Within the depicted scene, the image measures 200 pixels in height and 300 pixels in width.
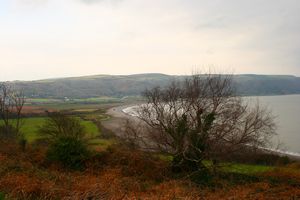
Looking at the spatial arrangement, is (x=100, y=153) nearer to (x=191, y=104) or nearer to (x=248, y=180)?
(x=191, y=104)

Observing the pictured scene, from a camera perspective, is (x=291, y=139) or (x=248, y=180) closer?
(x=248, y=180)

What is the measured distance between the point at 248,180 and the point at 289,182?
2.81 metres

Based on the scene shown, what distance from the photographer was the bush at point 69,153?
24125 millimetres

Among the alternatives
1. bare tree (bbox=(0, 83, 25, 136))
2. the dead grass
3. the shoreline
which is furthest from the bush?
bare tree (bbox=(0, 83, 25, 136))

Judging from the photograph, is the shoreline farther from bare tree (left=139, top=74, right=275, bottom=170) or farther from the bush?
the bush

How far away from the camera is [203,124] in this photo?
2534 cm

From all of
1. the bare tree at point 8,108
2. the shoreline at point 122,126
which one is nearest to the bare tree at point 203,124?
the shoreline at point 122,126

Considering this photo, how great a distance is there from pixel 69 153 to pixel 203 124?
1050cm

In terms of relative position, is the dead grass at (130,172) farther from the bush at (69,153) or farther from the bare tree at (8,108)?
the bare tree at (8,108)

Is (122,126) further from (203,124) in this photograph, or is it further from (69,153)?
(203,124)

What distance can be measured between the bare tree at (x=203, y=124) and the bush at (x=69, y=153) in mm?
6361

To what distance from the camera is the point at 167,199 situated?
12.5 m

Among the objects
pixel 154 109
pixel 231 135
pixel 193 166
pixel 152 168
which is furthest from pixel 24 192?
pixel 154 109

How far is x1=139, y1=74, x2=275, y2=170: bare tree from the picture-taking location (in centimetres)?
2505
